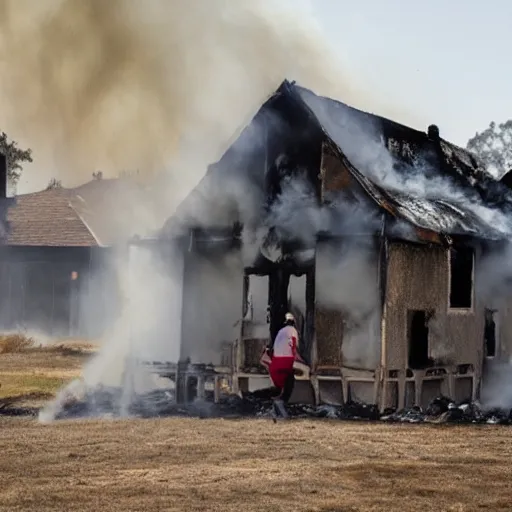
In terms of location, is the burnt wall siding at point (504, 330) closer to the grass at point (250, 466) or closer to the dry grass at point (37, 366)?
the grass at point (250, 466)

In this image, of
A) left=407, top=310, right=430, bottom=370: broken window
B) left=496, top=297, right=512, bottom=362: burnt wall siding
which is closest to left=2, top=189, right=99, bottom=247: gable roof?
left=496, top=297, right=512, bottom=362: burnt wall siding

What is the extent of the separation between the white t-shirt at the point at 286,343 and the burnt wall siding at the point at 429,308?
1.91 meters

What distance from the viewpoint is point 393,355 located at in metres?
17.4

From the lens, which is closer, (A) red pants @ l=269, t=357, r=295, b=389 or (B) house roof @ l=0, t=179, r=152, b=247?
(A) red pants @ l=269, t=357, r=295, b=389

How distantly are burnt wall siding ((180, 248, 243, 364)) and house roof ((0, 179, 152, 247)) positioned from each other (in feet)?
71.4

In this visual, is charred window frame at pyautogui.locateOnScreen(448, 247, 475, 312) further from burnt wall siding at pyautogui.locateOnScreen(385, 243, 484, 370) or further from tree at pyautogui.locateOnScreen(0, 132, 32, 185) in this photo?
tree at pyautogui.locateOnScreen(0, 132, 32, 185)

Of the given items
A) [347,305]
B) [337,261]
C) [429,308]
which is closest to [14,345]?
[337,261]

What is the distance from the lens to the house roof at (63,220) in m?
41.4

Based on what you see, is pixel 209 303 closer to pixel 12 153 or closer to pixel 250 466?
pixel 250 466

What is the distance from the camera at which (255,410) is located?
17.5m

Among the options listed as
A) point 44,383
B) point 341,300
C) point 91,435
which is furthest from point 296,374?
point 44,383

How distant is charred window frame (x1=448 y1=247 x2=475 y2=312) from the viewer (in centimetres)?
1917

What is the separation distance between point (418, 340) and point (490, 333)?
10.2 feet

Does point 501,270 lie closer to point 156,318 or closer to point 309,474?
point 156,318
